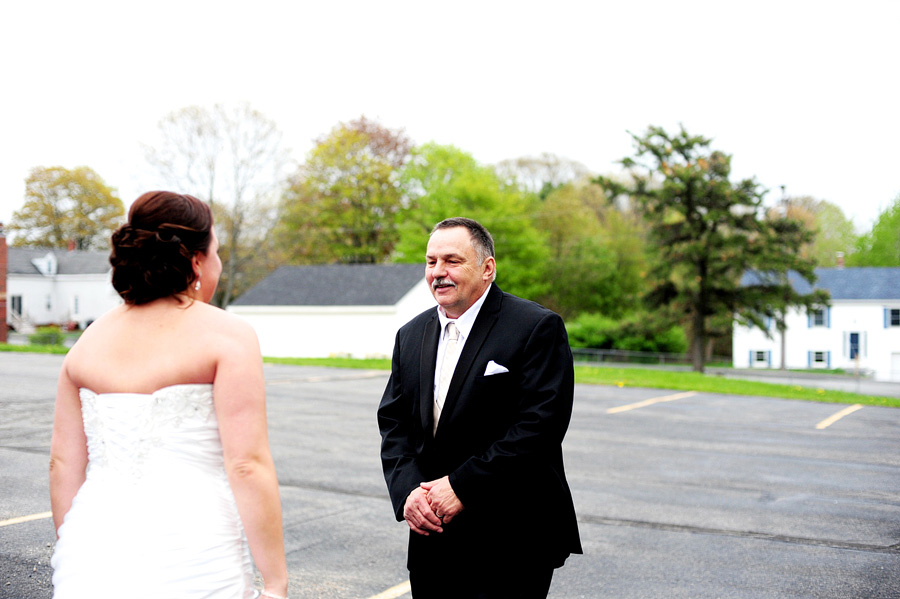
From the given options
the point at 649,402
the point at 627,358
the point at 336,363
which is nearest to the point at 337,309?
the point at 336,363

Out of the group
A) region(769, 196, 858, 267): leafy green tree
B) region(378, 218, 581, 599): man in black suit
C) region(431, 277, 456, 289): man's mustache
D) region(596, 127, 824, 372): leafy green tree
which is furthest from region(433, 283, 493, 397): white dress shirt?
region(769, 196, 858, 267): leafy green tree

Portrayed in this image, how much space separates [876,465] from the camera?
10.7 meters

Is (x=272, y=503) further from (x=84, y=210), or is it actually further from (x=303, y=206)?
(x=84, y=210)

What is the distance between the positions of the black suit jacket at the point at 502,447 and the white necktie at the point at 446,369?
3 centimetres

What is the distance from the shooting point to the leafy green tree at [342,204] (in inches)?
2169

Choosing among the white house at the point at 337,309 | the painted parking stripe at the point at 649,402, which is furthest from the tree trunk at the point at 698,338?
the white house at the point at 337,309

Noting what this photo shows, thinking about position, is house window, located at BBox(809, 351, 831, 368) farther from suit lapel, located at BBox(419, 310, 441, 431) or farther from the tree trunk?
suit lapel, located at BBox(419, 310, 441, 431)

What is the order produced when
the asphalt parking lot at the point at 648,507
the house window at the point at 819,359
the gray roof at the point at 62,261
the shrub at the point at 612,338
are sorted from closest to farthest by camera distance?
1. the asphalt parking lot at the point at 648,507
2. the shrub at the point at 612,338
3. the house window at the point at 819,359
4. the gray roof at the point at 62,261

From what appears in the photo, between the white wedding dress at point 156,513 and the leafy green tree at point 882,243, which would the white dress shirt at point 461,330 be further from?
the leafy green tree at point 882,243

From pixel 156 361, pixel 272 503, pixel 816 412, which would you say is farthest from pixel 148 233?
pixel 816 412

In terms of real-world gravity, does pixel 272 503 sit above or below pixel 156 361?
below

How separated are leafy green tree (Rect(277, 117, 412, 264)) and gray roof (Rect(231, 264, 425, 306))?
8659 mm

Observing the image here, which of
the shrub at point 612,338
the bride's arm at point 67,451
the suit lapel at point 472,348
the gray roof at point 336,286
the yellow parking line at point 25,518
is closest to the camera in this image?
the bride's arm at point 67,451

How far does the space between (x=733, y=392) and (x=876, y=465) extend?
1224cm
